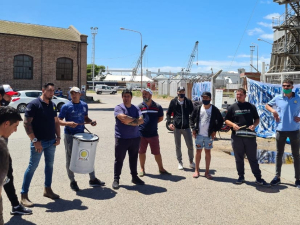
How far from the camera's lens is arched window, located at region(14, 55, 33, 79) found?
110ft

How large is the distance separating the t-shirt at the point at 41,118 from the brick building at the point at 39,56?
30.7 metres

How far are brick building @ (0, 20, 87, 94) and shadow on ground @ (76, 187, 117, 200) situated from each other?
30525 millimetres

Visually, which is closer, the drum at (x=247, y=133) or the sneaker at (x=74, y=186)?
the sneaker at (x=74, y=186)

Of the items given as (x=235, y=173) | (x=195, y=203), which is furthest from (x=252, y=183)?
(x=195, y=203)

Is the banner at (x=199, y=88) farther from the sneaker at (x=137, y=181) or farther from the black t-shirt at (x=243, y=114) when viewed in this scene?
the sneaker at (x=137, y=181)

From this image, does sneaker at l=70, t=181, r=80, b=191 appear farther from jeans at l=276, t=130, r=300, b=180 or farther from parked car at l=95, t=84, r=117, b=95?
parked car at l=95, t=84, r=117, b=95

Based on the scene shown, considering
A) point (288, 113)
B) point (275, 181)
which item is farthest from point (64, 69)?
point (275, 181)

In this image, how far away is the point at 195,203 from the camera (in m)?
5.04

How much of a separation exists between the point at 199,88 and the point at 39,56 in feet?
69.0

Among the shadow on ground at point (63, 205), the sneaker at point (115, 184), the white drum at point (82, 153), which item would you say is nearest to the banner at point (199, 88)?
the sneaker at point (115, 184)

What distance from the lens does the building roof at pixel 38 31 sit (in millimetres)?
33750

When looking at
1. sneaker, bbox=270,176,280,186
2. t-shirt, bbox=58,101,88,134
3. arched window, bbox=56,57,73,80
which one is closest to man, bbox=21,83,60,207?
t-shirt, bbox=58,101,88,134

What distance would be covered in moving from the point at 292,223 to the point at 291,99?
256 cm

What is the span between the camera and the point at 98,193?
5.52 meters
